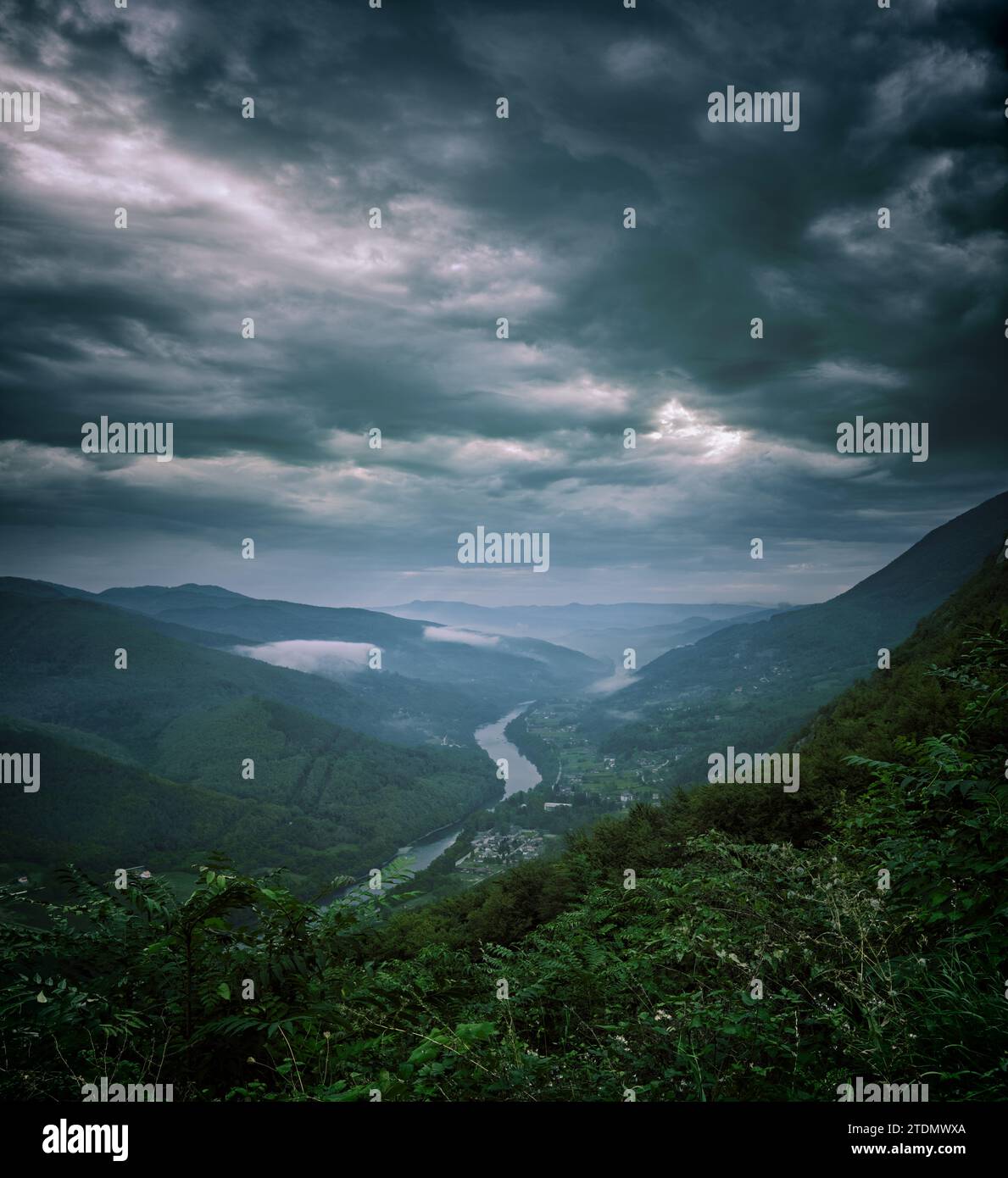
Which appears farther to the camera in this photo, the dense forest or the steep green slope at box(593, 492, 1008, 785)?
the steep green slope at box(593, 492, 1008, 785)

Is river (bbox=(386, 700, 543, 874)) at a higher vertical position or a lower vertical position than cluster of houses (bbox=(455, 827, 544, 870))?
lower

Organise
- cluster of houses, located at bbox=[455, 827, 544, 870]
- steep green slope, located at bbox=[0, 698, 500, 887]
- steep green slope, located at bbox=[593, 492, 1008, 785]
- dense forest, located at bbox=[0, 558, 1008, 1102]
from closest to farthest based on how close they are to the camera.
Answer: dense forest, located at bbox=[0, 558, 1008, 1102]
cluster of houses, located at bbox=[455, 827, 544, 870]
steep green slope, located at bbox=[0, 698, 500, 887]
steep green slope, located at bbox=[593, 492, 1008, 785]

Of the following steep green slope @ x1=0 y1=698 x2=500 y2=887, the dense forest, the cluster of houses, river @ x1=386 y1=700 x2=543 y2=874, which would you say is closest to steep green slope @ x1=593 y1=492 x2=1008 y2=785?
river @ x1=386 y1=700 x2=543 y2=874

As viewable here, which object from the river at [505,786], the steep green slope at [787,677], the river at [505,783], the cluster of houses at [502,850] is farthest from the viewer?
the steep green slope at [787,677]

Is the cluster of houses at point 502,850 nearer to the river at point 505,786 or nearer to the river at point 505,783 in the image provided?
the river at point 505,783

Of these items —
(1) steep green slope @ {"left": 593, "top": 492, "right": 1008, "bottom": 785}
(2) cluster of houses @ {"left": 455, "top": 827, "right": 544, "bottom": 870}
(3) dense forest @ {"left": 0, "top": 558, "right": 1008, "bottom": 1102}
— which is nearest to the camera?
(3) dense forest @ {"left": 0, "top": 558, "right": 1008, "bottom": 1102}

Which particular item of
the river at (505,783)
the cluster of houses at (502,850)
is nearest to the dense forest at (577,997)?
the cluster of houses at (502,850)

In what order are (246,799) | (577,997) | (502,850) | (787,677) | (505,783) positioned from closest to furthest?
(577,997) < (502,850) < (246,799) < (505,783) < (787,677)

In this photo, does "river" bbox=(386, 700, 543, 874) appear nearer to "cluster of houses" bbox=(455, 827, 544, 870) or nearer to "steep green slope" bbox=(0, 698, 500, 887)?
"steep green slope" bbox=(0, 698, 500, 887)

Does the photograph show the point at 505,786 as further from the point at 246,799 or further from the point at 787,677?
the point at 787,677

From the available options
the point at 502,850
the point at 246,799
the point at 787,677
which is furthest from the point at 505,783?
the point at 787,677

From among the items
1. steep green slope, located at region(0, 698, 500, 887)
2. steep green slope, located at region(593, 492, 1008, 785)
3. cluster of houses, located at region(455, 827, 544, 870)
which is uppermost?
steep green slope, located at region(593, 492, 1008, 785)

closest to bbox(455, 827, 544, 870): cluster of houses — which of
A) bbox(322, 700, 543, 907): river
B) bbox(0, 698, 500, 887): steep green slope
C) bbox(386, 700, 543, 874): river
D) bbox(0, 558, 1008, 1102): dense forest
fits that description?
bbox(386, 700, 543, 874): river
